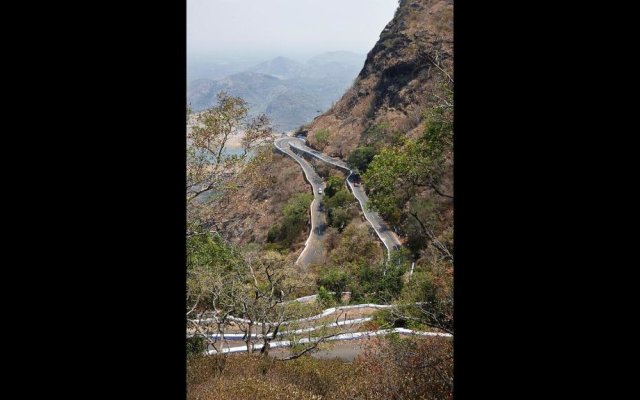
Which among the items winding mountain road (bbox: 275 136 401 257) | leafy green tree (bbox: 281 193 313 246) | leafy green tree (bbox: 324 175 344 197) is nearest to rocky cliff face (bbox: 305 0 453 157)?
winding mountain road (bbox: 275 136 401 257)

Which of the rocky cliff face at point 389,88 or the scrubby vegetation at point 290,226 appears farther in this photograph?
the rocky cliff face at point 389,88

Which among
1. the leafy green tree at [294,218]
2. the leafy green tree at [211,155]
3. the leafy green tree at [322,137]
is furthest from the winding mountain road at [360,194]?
the leafy green tree at [211,155]

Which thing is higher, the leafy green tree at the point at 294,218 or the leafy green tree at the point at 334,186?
the leafy green tree at the point at 334,186

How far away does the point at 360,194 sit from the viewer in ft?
86.8

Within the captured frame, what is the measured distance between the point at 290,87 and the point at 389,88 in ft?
124

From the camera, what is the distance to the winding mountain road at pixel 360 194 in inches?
840

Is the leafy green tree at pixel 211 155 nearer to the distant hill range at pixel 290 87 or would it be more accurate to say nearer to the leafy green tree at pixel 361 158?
the distant hill range at pixel 290 87

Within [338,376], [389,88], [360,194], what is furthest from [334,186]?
[338,376]

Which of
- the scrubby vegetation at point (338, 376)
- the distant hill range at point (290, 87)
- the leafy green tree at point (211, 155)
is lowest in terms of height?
the distant hill range at point (290, 87)

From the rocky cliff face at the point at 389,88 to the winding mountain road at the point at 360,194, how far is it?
3.33ft

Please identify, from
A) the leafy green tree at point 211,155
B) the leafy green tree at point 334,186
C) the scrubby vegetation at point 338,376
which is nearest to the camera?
the scrubby vegetation at point 338,376
